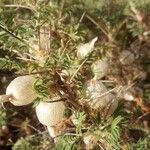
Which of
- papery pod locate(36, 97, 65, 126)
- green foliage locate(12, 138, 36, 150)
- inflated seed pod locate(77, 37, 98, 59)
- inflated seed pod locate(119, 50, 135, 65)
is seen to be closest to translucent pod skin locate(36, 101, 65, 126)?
papery pod locate(36, 97, 65, 126)

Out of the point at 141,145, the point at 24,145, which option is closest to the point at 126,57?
the point at 24,145

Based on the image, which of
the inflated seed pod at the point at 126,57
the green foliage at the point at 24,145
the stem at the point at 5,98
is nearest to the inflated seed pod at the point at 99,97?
the stem at the point at 5,98

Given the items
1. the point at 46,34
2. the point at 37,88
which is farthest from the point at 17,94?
the point at 46,34

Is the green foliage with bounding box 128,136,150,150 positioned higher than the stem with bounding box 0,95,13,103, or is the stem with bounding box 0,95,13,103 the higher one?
the stem with bounding box 0,95,13,103

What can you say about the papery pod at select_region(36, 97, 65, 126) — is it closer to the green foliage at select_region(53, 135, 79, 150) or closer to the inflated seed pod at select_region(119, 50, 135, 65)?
the green foliage at select_region(53, 135, 79, 150)

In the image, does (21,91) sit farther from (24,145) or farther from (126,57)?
(126,57)

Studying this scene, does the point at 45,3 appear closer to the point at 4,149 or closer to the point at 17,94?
the point at 17,94
